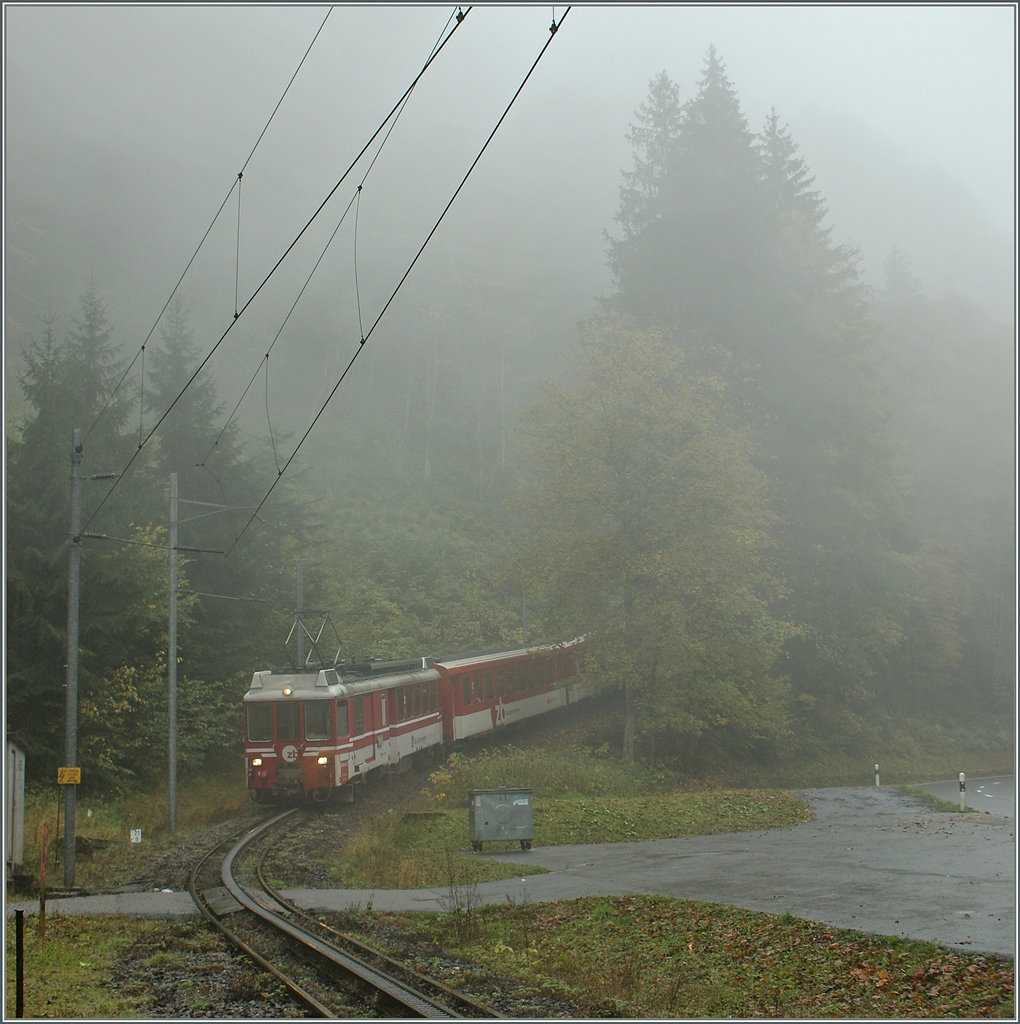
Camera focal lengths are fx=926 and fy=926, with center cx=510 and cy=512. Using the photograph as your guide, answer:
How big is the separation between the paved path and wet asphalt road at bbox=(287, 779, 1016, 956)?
0.6 inches

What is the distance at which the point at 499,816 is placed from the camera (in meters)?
15.0

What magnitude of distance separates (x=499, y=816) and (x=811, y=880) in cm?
519

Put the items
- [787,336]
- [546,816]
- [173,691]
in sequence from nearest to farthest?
[546,816], [173,691], [787,336]

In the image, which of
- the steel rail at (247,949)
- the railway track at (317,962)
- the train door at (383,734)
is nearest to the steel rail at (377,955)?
the railway track at (317,962)

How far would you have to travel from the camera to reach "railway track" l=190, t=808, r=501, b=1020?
7.45 m

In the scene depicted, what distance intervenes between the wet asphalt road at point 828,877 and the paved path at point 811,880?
2 centimetres

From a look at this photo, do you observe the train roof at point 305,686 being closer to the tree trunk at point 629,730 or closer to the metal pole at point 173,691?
the metal pole at point 173,691

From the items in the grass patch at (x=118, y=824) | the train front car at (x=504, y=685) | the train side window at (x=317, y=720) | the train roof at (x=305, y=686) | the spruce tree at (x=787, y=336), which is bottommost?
the grass patch at (x=118, y=824)

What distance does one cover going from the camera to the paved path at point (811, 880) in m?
9.48

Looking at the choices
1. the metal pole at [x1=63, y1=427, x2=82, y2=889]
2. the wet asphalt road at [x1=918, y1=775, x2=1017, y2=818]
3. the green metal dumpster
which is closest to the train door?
the green metal dumpster

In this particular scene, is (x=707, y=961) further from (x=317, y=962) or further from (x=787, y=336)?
(x=787, y=336)

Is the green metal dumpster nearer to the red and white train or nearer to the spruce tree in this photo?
the red and white train

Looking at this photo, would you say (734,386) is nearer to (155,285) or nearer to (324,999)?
(324,999)

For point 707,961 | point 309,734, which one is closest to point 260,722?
point 309,734
